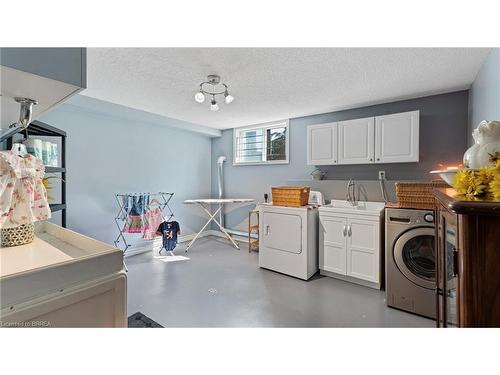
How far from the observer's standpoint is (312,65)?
200cm

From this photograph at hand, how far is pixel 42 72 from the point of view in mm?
670

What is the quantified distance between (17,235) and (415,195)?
2.87 m

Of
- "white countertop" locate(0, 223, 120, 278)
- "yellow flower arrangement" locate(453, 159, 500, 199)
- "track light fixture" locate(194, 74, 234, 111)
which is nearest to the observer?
"yellow flower arrangement" locate(453, 159, 500, 199)

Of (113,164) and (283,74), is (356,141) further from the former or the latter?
(113,164)

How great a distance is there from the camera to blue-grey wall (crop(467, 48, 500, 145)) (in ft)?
5.23

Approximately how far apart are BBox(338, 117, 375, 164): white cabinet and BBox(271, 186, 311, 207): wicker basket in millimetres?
676

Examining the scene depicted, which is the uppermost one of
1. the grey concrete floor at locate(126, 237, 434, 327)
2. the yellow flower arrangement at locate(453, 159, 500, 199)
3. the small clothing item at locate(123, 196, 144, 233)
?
the yellow flower arrangement at locate(453, 159, 500, 199)

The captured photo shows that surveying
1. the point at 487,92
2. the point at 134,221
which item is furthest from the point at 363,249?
the point at 134,221

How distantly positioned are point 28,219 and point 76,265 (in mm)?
534

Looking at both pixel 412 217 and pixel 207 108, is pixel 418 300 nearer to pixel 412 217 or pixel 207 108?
pixel 412 217

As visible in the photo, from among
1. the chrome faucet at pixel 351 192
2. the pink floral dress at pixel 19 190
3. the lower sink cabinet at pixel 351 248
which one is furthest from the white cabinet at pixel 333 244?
the pink floral dress at pixel 19 190

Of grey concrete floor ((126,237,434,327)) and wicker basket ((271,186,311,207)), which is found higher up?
wicker basket ((271,186,311,207))

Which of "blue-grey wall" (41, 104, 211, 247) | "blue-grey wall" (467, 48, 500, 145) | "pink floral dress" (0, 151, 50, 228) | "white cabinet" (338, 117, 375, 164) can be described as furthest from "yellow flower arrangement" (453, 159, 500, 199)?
"blue-grey wall" (41, 104, 211, 247)

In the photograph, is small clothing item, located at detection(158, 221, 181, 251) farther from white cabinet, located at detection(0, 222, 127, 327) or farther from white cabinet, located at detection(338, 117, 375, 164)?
white cabinet, located at detection(338, 117, 375, 164)
